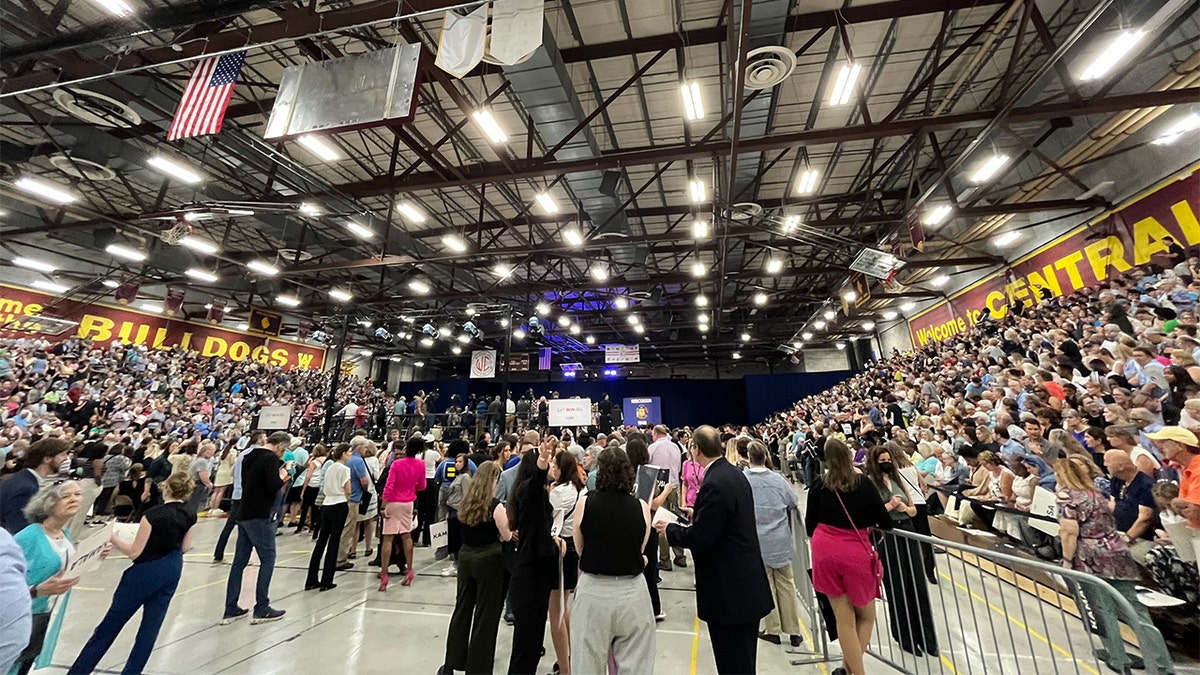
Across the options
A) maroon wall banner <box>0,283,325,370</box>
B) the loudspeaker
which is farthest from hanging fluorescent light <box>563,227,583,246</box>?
maroon wall banner <box>0,283,325,370</box>

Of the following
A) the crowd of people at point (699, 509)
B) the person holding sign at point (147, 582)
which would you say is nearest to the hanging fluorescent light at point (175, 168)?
the crowd of people at point (699, 509)

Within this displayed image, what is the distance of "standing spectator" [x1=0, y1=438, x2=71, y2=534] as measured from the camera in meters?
3.12

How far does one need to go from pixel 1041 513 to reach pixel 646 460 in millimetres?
4272

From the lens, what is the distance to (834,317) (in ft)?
60.1

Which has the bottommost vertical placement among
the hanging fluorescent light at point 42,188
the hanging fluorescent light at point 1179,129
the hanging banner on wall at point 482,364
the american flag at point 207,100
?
the hanging banner on wall at point 482,364

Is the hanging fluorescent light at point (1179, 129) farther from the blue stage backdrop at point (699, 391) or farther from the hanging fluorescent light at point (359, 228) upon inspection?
the blue stage backdrop at point (699, 391)

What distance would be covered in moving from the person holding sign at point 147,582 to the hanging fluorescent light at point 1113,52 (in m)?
10.0

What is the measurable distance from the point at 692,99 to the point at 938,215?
7.14 meters

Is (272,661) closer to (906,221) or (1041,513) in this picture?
(1041,513)

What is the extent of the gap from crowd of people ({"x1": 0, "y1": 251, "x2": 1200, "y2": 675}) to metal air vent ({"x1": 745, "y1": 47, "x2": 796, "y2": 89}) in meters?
4.00

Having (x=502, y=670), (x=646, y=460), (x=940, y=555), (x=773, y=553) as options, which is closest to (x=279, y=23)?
(x=646, y=460)

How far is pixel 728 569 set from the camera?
223cm

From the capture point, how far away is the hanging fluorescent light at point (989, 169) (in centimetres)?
750

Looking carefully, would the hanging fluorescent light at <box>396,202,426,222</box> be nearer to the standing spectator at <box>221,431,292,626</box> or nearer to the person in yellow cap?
the standing spectator at <box>221,431,292,626</box>
